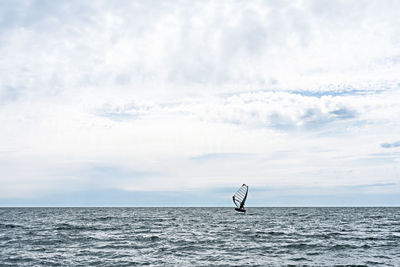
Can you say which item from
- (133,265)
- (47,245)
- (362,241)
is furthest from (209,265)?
(362,241)

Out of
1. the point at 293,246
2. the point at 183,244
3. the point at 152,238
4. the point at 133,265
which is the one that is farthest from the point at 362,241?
the point at 133,265

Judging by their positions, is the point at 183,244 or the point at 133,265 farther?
the point at 183,244

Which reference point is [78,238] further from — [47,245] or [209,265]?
[209,265]

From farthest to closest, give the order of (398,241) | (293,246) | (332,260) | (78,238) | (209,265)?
(78,238), (398,241), (293,246), (332,260), (209,265)

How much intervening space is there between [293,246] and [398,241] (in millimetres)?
13457

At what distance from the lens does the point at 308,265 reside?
88.2 ft

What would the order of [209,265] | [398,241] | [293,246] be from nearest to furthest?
[209,265]
[293,246]
[398,241]

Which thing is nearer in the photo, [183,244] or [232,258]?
[232,258]

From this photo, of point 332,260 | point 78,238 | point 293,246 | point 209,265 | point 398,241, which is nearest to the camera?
point 209,265

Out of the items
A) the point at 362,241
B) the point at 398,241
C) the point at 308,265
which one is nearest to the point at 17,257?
the point at 308,265

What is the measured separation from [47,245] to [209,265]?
19.8m

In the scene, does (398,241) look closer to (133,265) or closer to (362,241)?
(362,241)

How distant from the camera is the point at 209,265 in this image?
26766 millimetres

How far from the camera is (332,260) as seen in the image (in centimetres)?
2902
